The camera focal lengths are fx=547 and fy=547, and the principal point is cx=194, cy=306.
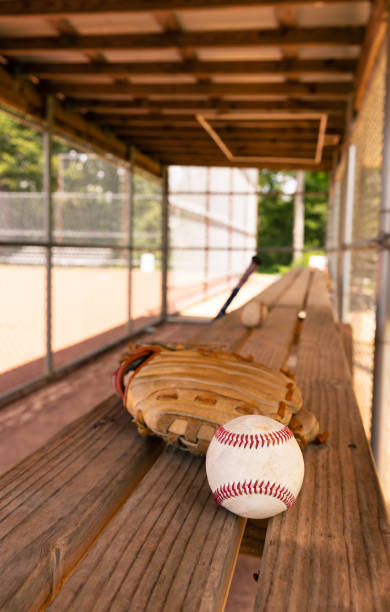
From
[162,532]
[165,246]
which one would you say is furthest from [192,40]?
[165,246]

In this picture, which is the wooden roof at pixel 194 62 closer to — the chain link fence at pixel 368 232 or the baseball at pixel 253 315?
the chain link fence at pixel 368 232

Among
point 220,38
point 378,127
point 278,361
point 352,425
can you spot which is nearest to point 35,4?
point 220,38

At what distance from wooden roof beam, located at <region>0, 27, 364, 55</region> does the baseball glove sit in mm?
3686

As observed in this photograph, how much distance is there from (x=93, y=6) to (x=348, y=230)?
337 cm

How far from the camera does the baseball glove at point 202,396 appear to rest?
133 cm

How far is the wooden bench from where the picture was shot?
82 centimetres

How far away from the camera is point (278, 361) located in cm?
223

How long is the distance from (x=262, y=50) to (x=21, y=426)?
3963 mm

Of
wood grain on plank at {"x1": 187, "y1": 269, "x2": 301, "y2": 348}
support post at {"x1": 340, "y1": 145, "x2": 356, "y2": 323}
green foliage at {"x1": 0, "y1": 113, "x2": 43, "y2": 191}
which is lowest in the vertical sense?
wood grain on plank at {"x1": 187, "y1": 269, "x2": 301, "y2": 348}

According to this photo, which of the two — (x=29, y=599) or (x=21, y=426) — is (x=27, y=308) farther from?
(x=29, y=599)

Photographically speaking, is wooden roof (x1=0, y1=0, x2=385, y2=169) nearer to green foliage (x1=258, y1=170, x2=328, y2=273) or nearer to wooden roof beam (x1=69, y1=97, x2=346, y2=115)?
wooden roof beam (x1=69, y1=97, x2=346, y2=115)

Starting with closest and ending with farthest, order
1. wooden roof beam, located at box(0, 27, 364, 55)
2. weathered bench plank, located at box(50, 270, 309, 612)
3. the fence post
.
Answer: weathered bench plank, located at box(50, 270, 309, 612)
wooden roof beam, located at box(0, 27, 364, 55)
the fence post

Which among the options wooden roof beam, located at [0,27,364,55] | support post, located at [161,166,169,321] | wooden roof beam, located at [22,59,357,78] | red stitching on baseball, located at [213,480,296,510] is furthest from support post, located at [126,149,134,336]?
red stitching on baseball, located at [213,480,296,510]

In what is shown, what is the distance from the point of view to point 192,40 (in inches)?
181
